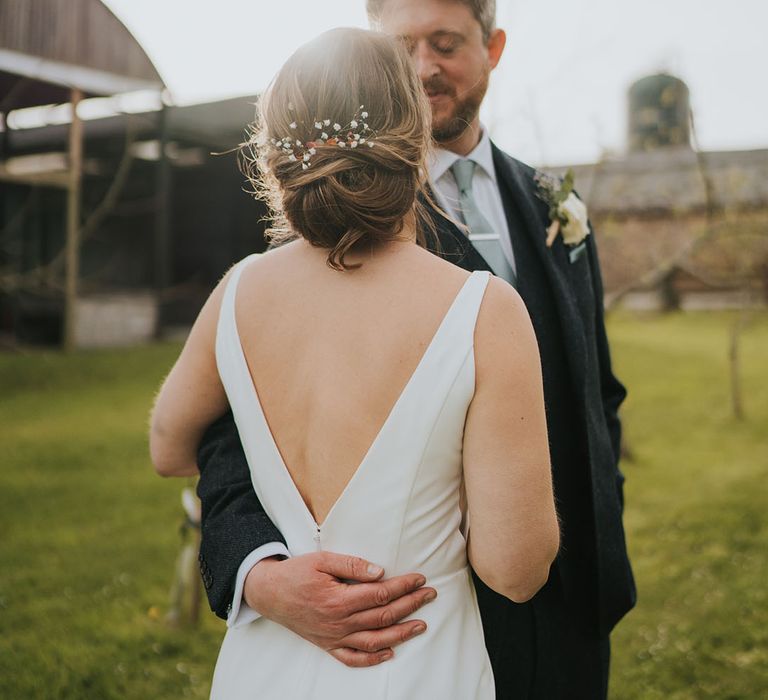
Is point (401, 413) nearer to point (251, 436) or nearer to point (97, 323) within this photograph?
point (251, 436)

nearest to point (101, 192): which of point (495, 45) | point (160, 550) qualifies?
point (160, 550)

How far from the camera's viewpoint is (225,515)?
5.41 feet

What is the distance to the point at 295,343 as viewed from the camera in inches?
56.6

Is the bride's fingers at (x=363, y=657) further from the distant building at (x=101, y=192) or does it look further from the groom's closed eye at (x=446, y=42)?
the distant building at (x=101, y=192)

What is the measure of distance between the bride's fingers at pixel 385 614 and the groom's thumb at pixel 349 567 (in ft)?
0.18

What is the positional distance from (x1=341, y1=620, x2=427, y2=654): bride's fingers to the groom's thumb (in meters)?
0.10

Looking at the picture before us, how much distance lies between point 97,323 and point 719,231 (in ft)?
33.1

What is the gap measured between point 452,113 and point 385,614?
1420 mm

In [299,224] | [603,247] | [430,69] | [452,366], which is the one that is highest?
[430,69]

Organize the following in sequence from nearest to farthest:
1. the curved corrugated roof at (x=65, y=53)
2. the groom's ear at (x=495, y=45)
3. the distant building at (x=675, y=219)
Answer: the groom's ear at (x=495, y=45) < the distant building at (x=675, y=219) < the curved corrugated roof at (x=65, y=53)

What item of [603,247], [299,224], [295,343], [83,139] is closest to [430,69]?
[299,224]

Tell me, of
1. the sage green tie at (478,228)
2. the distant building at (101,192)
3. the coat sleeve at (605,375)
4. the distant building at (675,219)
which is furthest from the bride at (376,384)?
the distant building at (101,192)

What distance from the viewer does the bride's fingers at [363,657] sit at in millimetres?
1421

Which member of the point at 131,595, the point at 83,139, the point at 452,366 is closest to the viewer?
the point at 452,366
